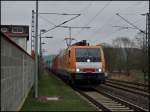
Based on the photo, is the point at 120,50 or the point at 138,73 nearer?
the point at 138,73

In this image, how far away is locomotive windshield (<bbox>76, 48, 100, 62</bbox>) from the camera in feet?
107

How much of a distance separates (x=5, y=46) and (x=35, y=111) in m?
6.89

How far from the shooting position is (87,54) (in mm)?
32750

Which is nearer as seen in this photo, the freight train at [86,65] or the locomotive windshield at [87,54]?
the freight train at [86,65]

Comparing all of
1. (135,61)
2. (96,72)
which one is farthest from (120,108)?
(135,61)

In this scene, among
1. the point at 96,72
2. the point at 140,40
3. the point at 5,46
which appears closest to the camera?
the point at 5,46

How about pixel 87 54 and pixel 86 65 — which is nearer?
pixel 86 65

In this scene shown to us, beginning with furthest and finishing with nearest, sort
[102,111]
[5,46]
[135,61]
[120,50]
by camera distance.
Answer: [120,50], [135,61], [102,111], [5,46]

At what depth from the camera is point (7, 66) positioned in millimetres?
10883

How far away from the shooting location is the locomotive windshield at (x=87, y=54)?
32562mm

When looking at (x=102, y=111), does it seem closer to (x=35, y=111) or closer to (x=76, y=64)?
(x=35, y=111)

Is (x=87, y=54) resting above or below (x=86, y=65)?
above

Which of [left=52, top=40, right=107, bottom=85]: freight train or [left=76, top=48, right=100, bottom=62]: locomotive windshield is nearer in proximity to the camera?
[left=52, top=40, right=107, bottom=85]: freight train

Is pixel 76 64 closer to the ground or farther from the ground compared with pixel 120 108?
farther from the ground
